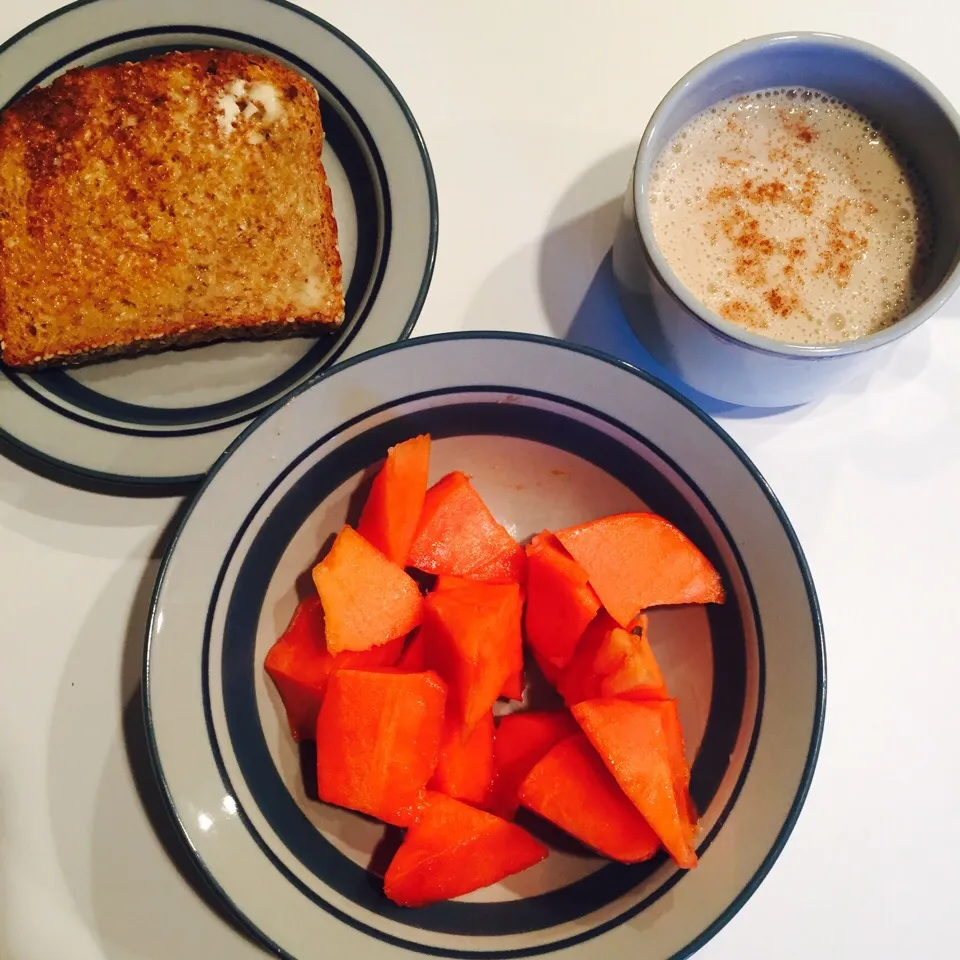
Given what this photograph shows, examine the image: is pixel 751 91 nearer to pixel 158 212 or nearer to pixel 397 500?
pixel 397 500

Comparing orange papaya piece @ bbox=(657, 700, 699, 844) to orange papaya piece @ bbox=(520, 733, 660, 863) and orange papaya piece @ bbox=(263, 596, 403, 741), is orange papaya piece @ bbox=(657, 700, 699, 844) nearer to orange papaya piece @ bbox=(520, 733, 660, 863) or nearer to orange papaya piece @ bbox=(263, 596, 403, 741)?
orange papaya piece @ bbox=(520, 733, 660, 863)

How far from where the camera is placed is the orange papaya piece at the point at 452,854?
0.84m

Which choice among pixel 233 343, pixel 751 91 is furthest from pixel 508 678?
pixel 751 91

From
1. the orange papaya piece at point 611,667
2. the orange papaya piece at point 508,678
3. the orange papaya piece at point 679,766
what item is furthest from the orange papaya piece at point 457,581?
the orange papaya piece at point 679,766

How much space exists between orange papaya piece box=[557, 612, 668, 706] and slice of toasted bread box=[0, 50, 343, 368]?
0.46m

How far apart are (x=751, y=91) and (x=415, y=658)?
671 mm

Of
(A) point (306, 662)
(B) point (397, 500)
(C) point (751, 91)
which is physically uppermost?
(C) point (751, 91)

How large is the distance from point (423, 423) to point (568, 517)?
0.66ft

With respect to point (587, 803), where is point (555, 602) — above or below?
above

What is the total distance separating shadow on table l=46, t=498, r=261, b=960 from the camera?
905 mm

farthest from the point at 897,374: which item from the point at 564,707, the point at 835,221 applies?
the point at 564,707

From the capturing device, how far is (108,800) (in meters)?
0.93

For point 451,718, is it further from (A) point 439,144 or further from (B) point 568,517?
(A) point 439,144

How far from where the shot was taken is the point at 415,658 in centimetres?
92
